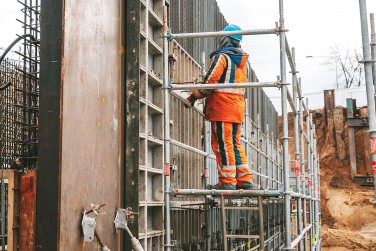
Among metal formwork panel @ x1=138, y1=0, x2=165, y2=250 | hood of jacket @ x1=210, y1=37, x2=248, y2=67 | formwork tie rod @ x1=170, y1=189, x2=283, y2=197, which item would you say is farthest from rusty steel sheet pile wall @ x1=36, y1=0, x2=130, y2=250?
hood of jacket @ x1=210, y1=37, x2=248, y2=67

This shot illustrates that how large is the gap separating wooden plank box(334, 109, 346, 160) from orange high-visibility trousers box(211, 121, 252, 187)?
108 feet

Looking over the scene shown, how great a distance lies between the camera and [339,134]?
3822 centimetres

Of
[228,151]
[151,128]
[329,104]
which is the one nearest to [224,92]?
[228,151]

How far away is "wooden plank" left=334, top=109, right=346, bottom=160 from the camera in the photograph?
37.8 meters

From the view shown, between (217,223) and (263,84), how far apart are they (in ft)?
9.59

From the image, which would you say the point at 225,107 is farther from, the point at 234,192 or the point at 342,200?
the point at 342,200

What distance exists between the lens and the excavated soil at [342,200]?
25141mm

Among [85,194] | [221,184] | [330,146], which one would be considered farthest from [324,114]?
[85,194]

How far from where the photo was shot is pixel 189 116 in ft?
26.0

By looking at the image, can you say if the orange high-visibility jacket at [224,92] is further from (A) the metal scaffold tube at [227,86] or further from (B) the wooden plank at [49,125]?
(B) the wooden plank at [49,125]

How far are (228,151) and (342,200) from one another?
97.0ft

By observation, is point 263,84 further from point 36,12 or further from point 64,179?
point 64,179

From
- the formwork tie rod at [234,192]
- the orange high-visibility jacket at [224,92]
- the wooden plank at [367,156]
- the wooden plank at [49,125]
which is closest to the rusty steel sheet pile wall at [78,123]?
the wooden plank at [49,125]

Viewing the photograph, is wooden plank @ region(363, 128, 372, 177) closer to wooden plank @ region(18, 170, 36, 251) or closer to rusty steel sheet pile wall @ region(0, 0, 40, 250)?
rusty steel sheet pile wall @ region(0, 0, 40, 250)
